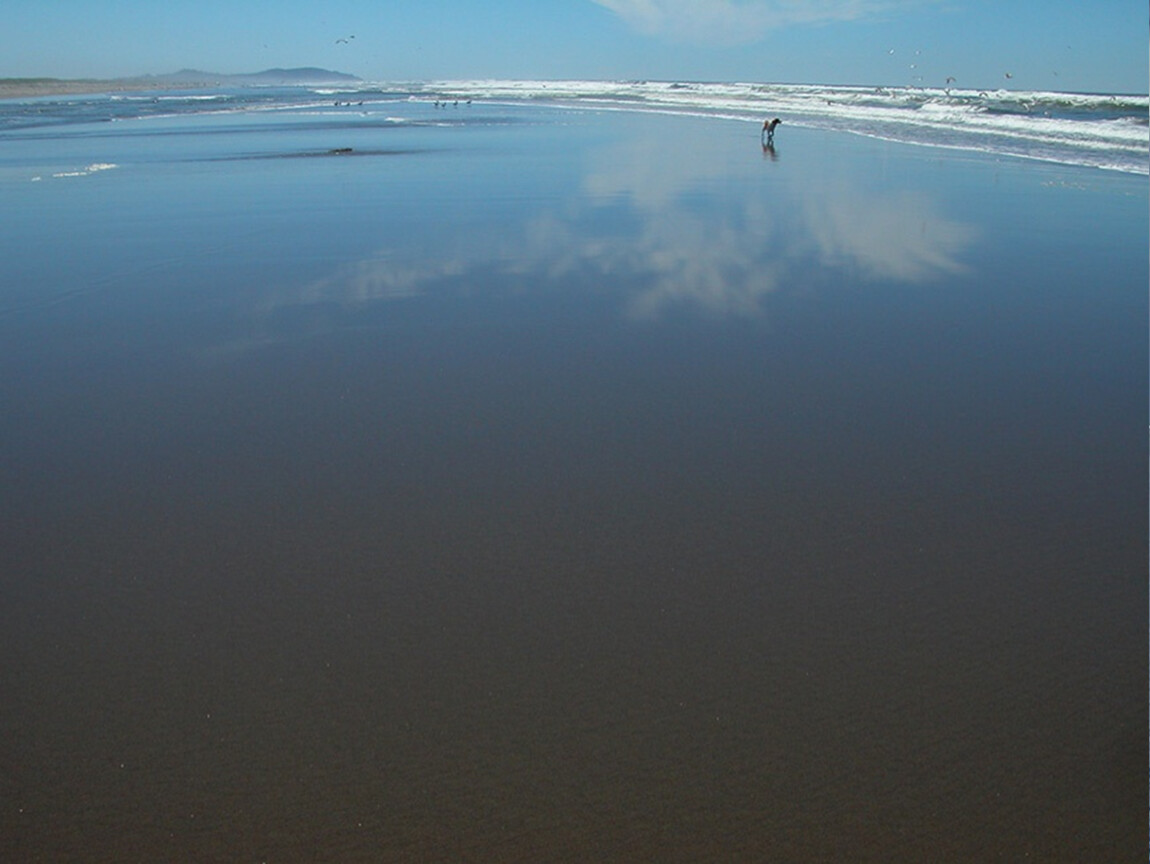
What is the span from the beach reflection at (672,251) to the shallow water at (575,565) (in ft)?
0.33

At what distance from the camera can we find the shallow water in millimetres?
2277

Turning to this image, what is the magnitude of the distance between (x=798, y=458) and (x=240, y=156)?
18.2 metres

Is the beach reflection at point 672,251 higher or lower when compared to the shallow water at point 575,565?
higher

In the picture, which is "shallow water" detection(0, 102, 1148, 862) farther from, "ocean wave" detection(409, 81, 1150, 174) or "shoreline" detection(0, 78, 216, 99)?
"shoreline" detection(0, 78, 216, 99)

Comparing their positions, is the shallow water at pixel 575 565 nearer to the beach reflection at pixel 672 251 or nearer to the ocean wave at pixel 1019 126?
the beach reflection at pixel 672 251

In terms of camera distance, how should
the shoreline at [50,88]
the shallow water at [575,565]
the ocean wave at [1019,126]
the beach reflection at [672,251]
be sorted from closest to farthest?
the shallow water at [575,565]
the beach reflection at [672,251]
the ocean wave at [1019,126]
the shoreline at [50,88]

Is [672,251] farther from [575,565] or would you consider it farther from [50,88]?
[50,88]

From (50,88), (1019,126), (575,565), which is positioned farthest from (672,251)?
(50,88)

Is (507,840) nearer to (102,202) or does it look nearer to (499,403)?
(499,403)

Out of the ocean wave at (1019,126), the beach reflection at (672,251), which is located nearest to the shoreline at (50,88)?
the ocean wave at (1019,126)

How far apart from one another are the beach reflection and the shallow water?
10 centimetres

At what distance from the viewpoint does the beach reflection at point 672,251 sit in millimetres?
7117

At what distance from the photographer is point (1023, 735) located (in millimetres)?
2449

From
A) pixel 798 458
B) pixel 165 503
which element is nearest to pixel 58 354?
pixel 165 503
